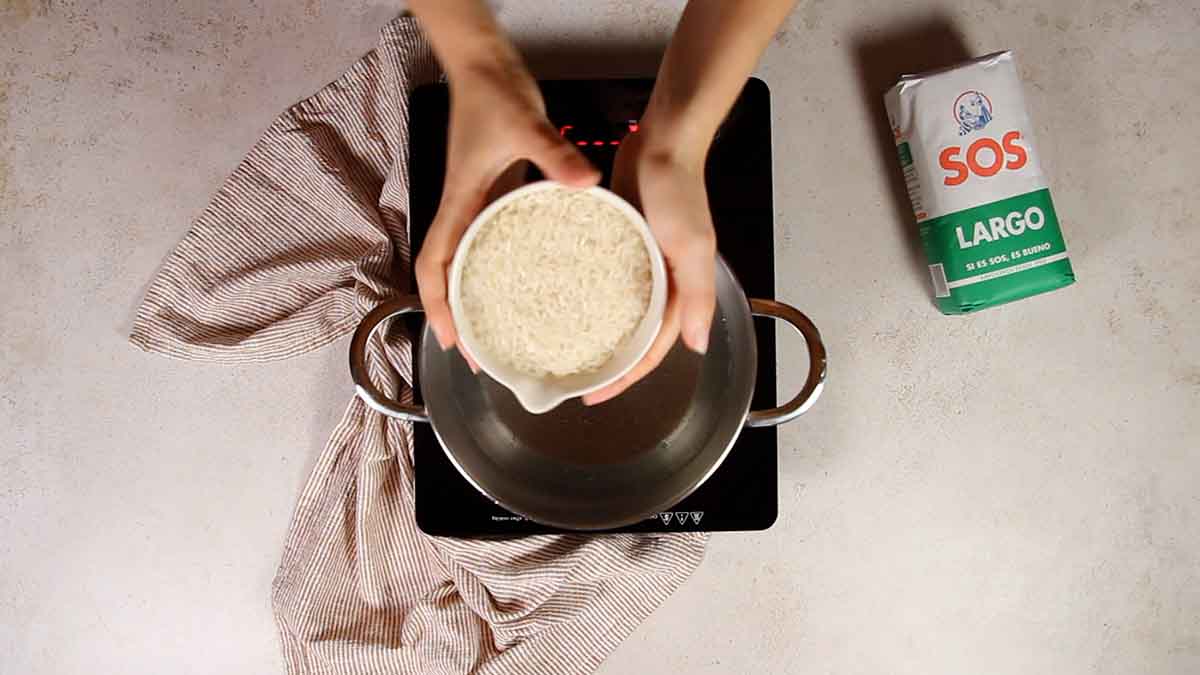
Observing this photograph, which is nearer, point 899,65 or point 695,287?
point 695,287

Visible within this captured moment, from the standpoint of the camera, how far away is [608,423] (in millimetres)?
644

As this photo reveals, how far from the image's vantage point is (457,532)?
2.46ft

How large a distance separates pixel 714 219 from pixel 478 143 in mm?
305

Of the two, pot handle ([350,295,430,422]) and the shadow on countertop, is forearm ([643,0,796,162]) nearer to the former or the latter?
pot handle ([350,295,430,422])

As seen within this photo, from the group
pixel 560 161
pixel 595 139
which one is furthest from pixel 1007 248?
pixel 560 161

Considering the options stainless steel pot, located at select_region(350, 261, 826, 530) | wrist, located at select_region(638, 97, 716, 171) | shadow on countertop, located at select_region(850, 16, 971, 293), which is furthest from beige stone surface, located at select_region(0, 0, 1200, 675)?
wrist, located at select_region(638, 97, 716, 171)

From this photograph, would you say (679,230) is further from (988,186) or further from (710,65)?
(988,186)

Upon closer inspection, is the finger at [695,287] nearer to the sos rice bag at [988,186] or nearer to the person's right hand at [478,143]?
the person's right hand at [478,143]

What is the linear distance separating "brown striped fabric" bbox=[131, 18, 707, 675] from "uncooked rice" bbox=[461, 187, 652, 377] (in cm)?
32

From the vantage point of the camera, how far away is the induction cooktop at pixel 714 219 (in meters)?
0.75

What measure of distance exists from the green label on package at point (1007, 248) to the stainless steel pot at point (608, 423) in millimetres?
215

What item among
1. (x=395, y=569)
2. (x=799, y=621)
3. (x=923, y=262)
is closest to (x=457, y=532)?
(x=395, y=569)

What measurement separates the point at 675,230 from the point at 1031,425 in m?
0.51

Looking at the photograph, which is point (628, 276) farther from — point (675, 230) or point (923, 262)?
point (923, 262)
